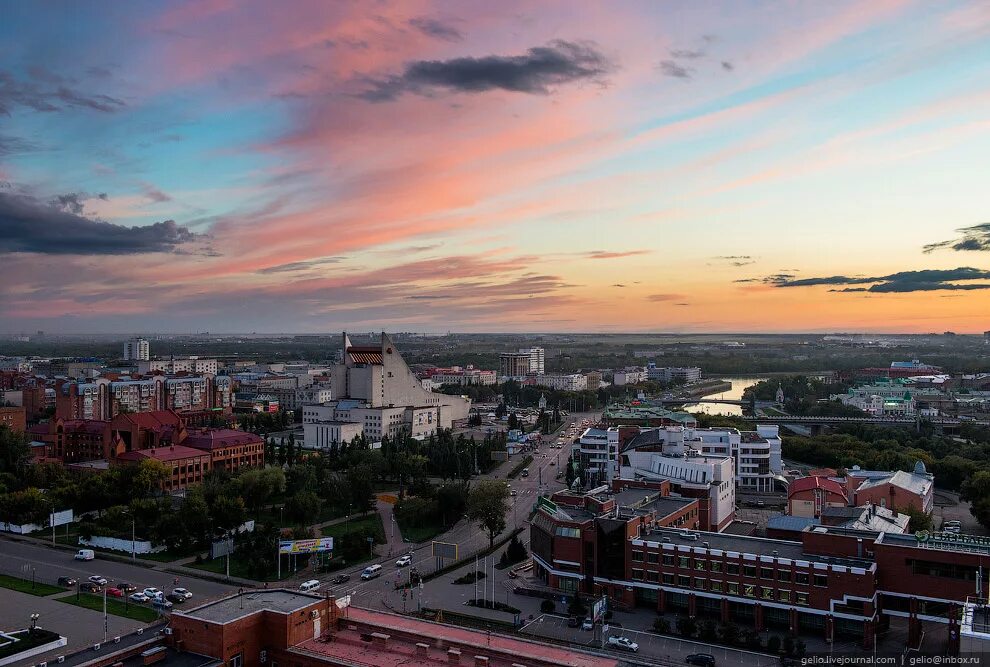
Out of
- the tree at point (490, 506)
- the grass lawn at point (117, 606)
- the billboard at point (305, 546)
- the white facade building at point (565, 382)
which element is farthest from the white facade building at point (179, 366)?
the grass lawn at point (117, 606)

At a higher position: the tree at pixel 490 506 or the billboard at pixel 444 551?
the tree at pixel 490 506

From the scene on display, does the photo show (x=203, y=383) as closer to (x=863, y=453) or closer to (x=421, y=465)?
(x=421, y=465)

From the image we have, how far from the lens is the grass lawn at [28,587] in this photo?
2614cm

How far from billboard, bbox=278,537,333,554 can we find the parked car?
493 inches

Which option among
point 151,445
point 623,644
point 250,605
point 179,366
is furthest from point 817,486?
point 179,366

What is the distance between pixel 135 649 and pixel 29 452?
39.5 m

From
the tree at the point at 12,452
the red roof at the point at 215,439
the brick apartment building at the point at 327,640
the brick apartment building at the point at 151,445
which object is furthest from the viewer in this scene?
the red roof at the point at 215,439

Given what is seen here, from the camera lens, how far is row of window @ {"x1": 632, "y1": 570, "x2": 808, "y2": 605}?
22.5 metres

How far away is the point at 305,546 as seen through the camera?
95.0ft

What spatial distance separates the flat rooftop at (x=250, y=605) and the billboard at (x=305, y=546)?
1371 cm

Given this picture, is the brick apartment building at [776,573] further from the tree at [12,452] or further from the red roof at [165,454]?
the tree at [12,452]

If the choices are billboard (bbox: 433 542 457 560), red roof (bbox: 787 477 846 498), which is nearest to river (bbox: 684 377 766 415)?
red roof (bbox: 787 477 846 498)

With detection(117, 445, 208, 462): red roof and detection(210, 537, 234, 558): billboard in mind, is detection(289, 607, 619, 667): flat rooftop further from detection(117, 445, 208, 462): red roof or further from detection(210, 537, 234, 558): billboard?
detection(117, 445, 208, 462): red roof

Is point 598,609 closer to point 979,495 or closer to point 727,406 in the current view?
point 979,495
